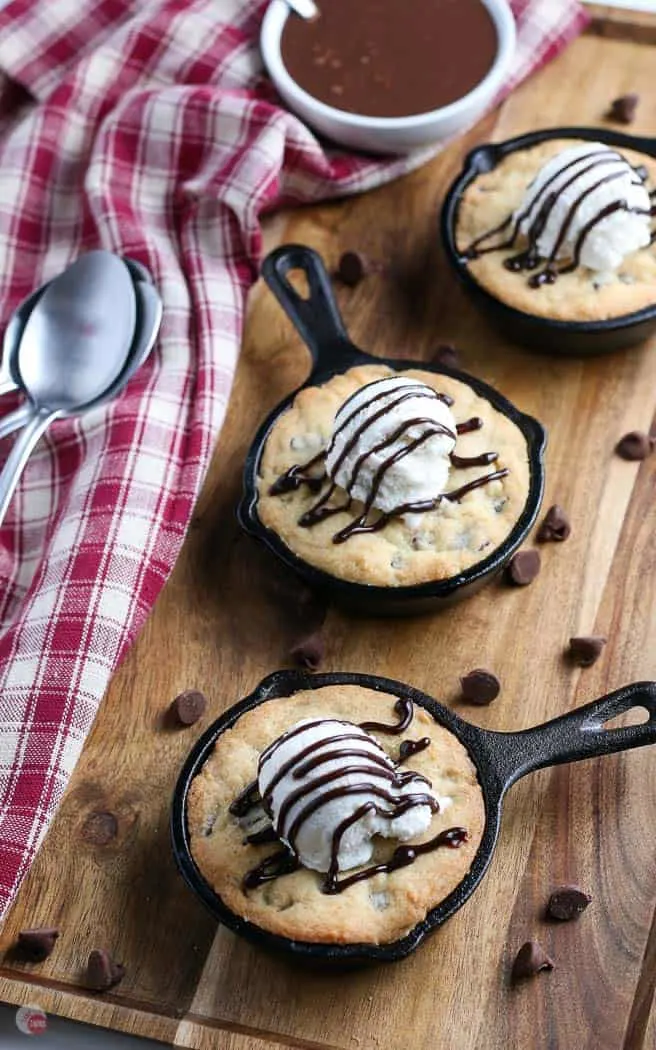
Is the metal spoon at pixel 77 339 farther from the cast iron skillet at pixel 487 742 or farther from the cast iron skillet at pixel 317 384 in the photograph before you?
the cast iron skillet at pixel 487 742

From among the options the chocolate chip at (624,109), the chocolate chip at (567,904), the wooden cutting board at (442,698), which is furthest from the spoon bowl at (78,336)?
the chocolate chip at (567,904)

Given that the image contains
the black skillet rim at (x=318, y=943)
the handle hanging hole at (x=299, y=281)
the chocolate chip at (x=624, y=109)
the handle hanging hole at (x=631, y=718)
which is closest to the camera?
the black skillet rim at (x=318, y=943)

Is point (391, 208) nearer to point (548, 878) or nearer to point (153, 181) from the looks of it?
point (153, 181)

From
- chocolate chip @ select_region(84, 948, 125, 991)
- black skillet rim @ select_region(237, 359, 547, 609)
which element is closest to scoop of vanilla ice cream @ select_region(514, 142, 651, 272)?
black skillet rim @ select_region(237, 359, 547, 609)

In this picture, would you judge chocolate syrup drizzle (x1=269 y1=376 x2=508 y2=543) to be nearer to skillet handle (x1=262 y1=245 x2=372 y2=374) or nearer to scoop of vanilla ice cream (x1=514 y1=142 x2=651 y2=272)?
skillet handle (x1=262 y1=245 x2=372 y2=374)

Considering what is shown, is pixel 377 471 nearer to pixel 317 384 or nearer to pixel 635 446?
pixel 317 384

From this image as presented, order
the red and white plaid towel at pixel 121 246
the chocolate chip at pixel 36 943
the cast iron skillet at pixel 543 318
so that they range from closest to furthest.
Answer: the chocolate chip at pixel 36 943
the red and white plaid towel at pixel 121 246
the cast iron skillet at pixel 543 318
